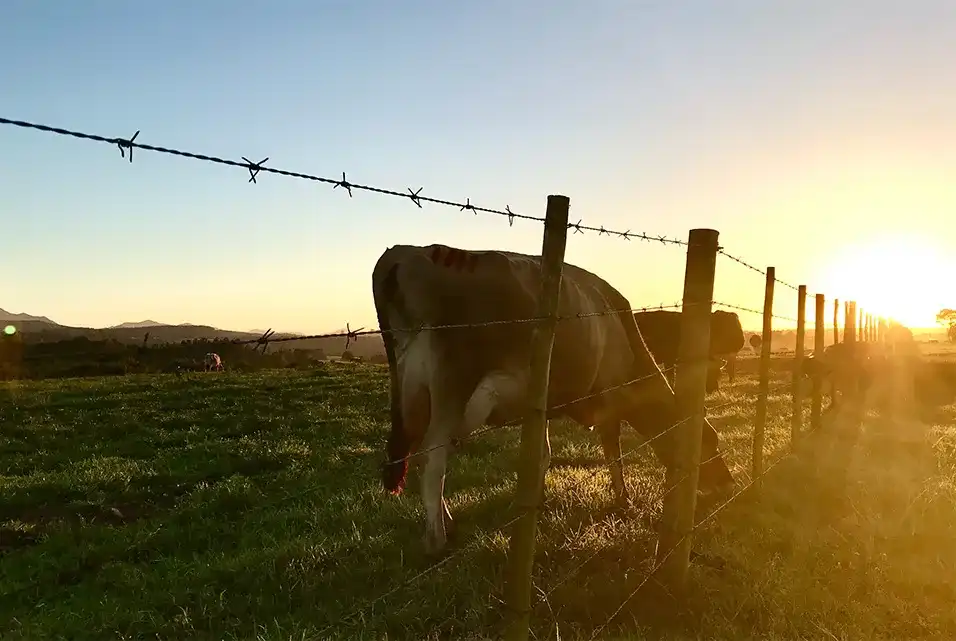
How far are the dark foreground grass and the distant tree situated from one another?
66.2m

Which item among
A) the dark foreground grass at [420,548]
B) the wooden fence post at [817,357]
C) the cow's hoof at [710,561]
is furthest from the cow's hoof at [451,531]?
the wooden fence post at [817,357]

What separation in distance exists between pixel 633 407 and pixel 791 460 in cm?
256

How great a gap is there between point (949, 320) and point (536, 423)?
7751cm

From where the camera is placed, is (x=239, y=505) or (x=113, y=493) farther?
(x=113, y=493)

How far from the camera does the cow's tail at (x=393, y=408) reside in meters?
5.89

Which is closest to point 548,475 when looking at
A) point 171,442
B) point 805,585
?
point 805,585

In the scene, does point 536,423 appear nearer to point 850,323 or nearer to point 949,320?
point 850,323

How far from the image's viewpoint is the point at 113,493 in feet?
26.7

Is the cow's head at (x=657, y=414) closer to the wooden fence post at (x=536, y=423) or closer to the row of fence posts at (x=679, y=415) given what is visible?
the row of fence posts at (x=679, y=415)

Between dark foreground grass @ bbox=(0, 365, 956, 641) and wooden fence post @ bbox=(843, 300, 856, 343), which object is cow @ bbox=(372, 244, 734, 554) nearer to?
dark foreground grass @ bbox=(0, 365, 956, 641)

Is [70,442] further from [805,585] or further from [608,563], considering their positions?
[805,585]

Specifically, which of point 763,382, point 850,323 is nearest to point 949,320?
point 850,323

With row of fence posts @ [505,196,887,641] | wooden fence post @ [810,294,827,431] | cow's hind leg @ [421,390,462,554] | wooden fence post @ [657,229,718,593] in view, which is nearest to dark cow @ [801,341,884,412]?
wooden fence post @ [810,294,827,431]

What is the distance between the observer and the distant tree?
6544 centimetres
